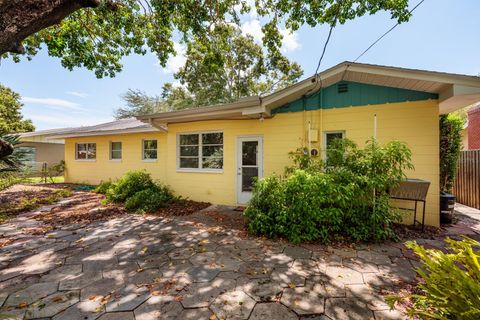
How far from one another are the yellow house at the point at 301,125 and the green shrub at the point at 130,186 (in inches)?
34.4

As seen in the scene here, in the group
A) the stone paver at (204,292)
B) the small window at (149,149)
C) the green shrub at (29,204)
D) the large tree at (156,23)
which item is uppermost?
the large tree at (156,23)

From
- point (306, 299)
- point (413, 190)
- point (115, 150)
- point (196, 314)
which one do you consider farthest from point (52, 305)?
point (115, 150)

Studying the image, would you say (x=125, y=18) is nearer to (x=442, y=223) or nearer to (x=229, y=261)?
(x=229, y=261)

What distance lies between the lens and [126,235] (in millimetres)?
4223

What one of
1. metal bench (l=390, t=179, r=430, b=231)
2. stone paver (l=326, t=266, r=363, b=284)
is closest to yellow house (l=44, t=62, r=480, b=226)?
metal bench (l=390, t=179, r=430, b=231)

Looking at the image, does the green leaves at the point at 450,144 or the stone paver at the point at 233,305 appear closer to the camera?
the stone paver at the point at 233,305

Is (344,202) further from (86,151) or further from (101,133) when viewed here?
(86,151)

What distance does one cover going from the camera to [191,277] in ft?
8.93

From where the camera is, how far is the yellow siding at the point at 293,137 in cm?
460

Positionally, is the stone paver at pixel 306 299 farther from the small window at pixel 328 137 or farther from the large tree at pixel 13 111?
the large tree at pixel 13 111


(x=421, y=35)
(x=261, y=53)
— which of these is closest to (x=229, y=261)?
(x=421, y=35)

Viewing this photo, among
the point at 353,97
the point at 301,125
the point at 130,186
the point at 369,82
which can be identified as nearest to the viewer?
the point at 369,82

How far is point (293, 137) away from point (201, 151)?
3.19m

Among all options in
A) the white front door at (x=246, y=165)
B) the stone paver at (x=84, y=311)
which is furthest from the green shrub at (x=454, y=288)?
the white front door at (x=246, y=165)
